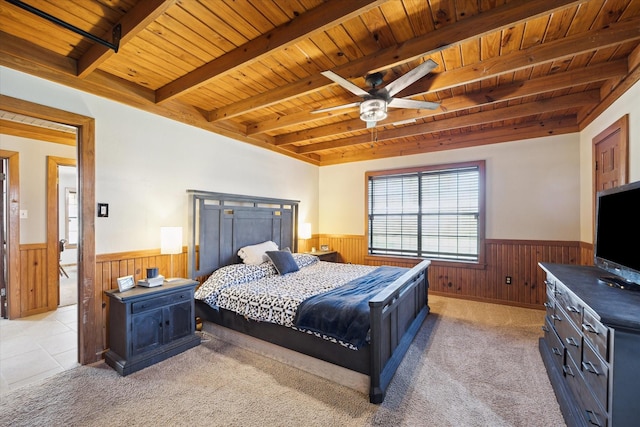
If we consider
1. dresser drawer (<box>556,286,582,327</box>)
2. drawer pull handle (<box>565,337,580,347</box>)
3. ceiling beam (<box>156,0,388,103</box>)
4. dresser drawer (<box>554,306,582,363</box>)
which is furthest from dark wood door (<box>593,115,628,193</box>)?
ceiling beam (<box>156,0,388,103</box>)

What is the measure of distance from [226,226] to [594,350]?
374 cm

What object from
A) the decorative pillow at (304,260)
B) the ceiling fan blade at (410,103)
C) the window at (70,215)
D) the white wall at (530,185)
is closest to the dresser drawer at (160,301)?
the decorative pillow at (304,260)

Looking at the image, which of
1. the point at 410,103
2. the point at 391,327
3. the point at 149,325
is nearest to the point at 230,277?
the point at 149,325

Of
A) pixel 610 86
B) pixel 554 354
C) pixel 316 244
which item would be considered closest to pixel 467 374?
pixel 554 354

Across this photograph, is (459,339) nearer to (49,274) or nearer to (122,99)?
(122,99)

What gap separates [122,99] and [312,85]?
2014 millimetres

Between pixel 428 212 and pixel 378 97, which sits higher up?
pixel 378 97

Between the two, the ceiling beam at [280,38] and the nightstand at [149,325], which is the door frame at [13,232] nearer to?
the nightstand at [149,325]

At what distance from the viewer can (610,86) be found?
114 inches

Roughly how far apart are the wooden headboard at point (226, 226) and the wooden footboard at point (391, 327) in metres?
2.36

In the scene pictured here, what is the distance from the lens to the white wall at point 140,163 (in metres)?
2.66

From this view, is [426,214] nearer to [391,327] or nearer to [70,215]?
[391,327]

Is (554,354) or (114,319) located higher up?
(114,319)

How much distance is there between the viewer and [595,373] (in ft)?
4.96
